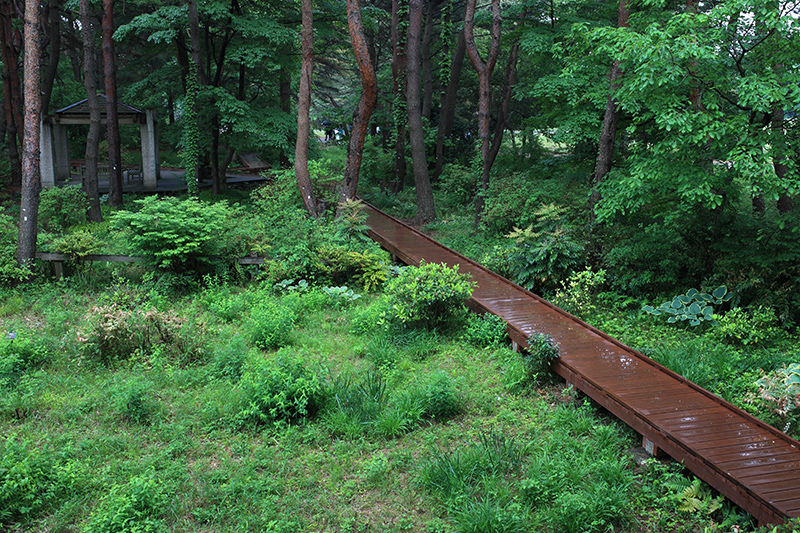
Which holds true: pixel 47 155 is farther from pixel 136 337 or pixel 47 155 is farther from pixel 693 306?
pixel 693 306

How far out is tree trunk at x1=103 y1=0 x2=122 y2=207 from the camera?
1523 centimetres

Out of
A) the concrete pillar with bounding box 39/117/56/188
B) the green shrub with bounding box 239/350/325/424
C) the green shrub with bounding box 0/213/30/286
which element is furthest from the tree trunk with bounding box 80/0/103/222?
the green shrub with bounding box 239/350/325/424

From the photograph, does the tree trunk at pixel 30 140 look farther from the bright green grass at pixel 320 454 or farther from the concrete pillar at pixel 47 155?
the concrete pillar at pixel 47 155

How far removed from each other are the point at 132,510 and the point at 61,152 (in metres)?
20.8

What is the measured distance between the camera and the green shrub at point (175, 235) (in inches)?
411

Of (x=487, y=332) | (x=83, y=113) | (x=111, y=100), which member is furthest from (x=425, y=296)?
(x=83, y=113)

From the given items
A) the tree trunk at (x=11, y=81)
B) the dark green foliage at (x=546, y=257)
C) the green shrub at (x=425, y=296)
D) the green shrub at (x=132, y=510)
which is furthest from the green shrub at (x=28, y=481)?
the tree trunk at (x=11, y=81)

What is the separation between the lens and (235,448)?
5895 mm

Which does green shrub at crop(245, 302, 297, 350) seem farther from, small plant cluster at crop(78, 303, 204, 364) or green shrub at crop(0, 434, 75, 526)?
green shrub at crop(0, 434, 75, 526)

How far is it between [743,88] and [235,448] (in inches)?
310

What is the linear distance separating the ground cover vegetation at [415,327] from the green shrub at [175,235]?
59 millimetres

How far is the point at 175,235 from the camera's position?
410 inches

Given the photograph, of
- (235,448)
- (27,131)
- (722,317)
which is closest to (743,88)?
(722,317)

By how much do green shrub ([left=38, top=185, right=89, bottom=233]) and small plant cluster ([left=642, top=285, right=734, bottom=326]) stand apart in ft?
45.8
